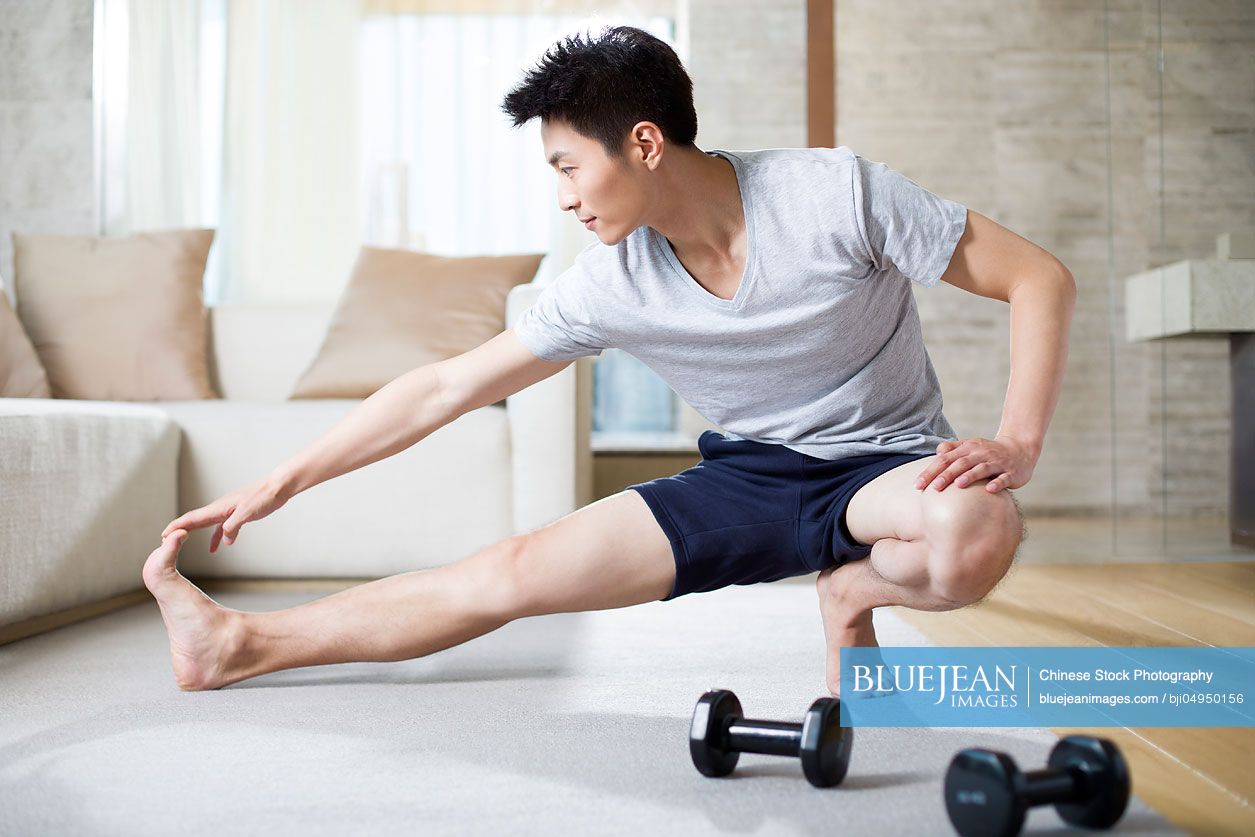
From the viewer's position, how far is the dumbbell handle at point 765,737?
1.11 m

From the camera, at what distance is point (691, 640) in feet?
6.54

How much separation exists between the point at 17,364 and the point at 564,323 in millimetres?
2000

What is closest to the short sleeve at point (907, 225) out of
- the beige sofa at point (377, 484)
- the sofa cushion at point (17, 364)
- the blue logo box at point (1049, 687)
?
the blue logo box at point (1049, 687)

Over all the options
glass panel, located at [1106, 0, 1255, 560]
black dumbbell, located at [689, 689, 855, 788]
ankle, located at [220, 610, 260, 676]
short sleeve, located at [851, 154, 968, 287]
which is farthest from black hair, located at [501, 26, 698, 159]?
glass panel, located at [1106, 0, 1255, 560]

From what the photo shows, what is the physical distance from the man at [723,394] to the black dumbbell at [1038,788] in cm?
33

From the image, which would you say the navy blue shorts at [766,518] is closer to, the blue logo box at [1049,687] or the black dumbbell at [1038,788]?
the blue logo box at [1049,687]

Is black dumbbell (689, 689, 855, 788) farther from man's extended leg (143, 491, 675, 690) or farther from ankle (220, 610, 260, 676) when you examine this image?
ankle (220, 610, 260, 676)

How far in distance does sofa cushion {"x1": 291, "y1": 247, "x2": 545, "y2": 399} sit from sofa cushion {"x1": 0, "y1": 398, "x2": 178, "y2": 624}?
500 mm

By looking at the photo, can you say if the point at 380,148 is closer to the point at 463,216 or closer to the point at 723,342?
the point at 463,216

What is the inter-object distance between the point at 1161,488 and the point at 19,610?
265 cm

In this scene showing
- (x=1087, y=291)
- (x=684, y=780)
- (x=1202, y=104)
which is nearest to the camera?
(x=684, y=780)

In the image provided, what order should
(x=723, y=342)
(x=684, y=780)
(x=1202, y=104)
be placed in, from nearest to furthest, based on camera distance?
1. (x=684, y=780)
2. (x=723, y=342)
3. (x=1202, y=104)

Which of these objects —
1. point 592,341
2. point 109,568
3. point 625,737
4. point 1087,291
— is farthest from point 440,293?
point 1087,291

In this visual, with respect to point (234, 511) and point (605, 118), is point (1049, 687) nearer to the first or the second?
point (605, 118)
